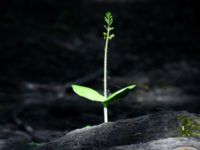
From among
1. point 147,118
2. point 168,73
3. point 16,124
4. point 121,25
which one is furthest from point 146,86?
point 147,118

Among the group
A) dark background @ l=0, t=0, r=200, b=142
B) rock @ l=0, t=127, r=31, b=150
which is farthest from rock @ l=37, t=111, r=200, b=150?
dark background @ l=0, t=0, r=200, b=142

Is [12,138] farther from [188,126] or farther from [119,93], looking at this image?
[188,126]

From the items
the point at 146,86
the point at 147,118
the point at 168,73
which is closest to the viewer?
the point at 147,118

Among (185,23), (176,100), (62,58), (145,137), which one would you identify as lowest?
(145,137)

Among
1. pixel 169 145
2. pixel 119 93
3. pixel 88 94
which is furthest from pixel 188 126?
pixel 88 94

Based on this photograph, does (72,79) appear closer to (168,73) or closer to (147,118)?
(168,73)

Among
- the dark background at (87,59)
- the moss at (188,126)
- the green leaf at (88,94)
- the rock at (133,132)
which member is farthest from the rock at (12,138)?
the moss at (188,126)

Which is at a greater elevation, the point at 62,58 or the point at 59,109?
the point at 62,58
